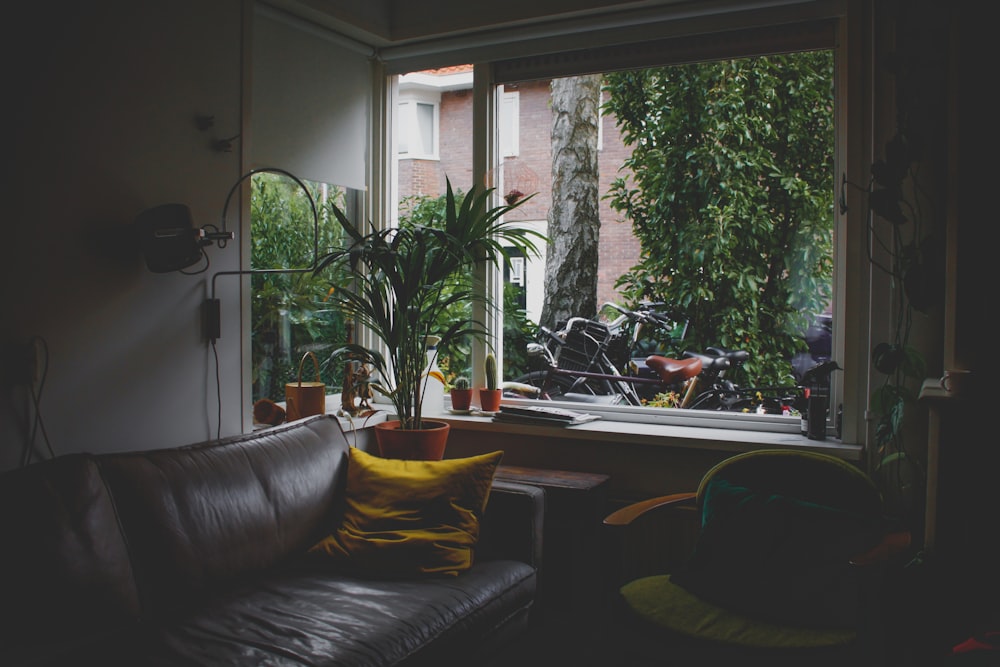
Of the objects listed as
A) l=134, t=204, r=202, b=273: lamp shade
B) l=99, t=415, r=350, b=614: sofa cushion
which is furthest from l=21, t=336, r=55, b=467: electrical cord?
l=134, t=204, r=202, b=273: lamp shade

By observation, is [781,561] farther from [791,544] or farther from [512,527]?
[512,527]

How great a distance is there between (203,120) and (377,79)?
130 cm

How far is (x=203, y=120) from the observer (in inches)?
111

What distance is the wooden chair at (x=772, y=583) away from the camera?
205cm

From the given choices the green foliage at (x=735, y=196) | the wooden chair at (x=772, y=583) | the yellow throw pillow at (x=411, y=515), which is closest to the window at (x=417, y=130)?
the green foliage at (x=735, y=196)

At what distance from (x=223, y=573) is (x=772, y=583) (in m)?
1.56

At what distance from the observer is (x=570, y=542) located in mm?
3053

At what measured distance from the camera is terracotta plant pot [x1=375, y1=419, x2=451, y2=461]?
311cm

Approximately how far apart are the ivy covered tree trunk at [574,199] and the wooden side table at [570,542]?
0.92 metres

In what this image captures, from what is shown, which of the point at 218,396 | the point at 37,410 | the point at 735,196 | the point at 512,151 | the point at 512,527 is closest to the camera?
the point at 37,410

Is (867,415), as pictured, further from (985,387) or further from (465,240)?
(465,240)

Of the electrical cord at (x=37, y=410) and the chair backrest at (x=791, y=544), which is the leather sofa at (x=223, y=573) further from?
the chair backrest at (x=791, y=544)

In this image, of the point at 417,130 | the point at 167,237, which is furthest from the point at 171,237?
the point at 417,130

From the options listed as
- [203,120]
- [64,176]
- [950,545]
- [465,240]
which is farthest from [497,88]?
[950,545]
